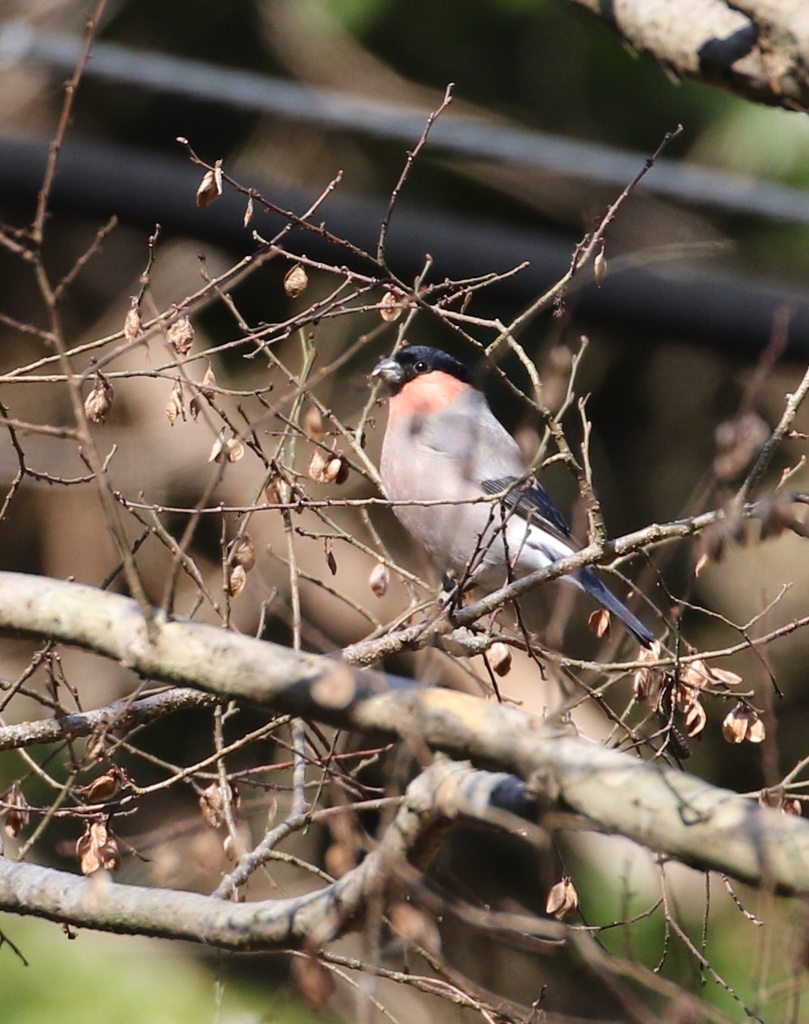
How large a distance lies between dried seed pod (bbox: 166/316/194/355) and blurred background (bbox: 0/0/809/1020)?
3063mm

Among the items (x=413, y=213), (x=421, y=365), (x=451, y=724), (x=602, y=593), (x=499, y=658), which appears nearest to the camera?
(x=451, y=724)

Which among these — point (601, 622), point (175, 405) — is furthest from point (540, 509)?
point (175, 405)

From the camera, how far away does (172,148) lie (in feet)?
24.7

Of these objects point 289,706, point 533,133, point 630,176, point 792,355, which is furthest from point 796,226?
point 289,706

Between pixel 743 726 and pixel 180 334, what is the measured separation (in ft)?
3.94

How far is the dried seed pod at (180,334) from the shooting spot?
7.54 ft

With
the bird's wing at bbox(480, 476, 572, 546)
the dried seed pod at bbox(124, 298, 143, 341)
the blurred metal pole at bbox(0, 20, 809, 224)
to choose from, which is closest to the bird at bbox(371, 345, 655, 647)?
the bird's wing at bbox(480, 476, 572, 546)

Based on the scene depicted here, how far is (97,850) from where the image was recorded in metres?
2.17

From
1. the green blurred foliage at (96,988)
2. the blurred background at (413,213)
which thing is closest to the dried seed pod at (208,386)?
the green blurred foliage at (96,988)

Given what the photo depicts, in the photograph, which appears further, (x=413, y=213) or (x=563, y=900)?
(x=413, y=213)

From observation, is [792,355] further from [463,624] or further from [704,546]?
[704,546]

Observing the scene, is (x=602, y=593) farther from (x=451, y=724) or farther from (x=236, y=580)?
(x=451, y=724)

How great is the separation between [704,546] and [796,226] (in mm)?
6357

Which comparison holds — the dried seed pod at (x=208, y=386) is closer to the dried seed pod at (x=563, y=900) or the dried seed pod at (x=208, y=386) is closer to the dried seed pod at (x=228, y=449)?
the dried seed pod at (x=228, y=449)
